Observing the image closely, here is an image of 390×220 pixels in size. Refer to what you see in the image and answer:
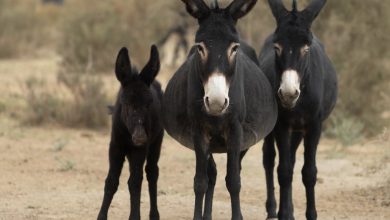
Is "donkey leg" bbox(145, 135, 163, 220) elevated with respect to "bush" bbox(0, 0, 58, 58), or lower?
lower

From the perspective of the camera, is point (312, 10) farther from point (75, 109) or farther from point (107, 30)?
point (107, 30)

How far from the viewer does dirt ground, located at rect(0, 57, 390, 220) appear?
9.92 metres

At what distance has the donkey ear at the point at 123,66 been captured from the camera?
8.45 meters

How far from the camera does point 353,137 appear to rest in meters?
15.2

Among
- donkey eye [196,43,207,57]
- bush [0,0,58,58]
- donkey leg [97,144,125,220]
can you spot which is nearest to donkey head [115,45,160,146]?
donkey leg [97,144,125,220]

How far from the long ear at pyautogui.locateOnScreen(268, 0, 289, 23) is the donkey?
1210mm

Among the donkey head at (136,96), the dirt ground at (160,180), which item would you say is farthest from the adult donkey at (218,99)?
the dirt ground at (160,180)

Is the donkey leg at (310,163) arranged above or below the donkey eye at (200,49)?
below

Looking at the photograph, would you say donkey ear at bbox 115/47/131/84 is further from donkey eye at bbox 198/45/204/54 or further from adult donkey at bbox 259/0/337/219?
adult donkey at bbox 259/0/337/219

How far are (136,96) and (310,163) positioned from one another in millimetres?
1891

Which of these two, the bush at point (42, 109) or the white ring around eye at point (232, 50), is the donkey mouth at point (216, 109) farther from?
the bush at point (42, 109)

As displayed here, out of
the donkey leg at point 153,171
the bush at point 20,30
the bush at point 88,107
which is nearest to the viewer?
the donkey leg at point 153,171

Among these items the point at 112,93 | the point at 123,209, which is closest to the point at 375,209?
the point at 123,209

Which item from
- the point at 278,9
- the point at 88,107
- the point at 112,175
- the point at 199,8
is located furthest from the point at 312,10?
the point at 88,107
